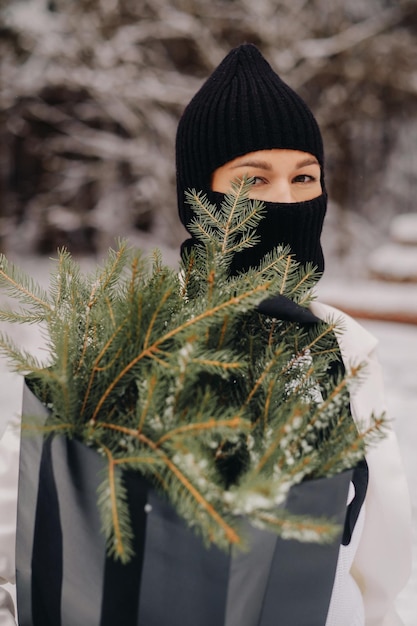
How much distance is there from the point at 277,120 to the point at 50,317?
2.80ft

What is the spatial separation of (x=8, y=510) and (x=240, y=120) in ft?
3.33

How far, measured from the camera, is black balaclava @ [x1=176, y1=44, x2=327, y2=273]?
A: 135 cm

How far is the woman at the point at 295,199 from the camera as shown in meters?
1.14

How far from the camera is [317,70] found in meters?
7.30

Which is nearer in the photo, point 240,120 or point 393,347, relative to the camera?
point 240,120

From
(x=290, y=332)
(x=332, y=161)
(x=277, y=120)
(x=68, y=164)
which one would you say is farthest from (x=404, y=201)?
(x=290, y=332)

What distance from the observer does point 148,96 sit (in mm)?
6965

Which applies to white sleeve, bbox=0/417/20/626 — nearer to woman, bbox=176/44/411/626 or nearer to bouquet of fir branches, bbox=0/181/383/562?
bouquet of fir branches, bbox=0/181/383/562

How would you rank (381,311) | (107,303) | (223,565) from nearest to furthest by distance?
(223,565) < (107,303) < (381,311)

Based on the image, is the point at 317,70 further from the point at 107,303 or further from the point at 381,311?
the point at 107,303

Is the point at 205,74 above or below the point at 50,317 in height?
above

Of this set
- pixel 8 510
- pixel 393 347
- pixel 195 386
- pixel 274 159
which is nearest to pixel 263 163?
pixel 274 159

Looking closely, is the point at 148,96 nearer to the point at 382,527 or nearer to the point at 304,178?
the point at 304,178

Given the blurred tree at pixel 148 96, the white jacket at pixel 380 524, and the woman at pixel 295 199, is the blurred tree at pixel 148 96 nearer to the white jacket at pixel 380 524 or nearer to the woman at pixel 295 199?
the woman at pixel 295 199
